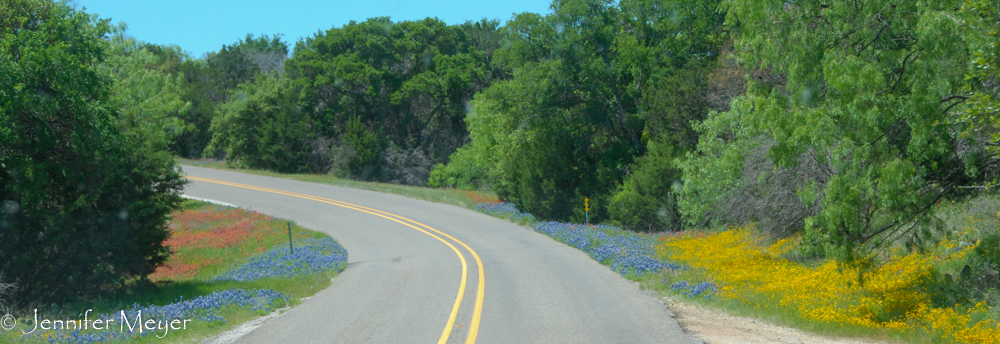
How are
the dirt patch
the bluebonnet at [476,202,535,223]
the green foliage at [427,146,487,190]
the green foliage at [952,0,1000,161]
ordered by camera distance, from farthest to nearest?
the green foliage at [427,146,487,190], the bluebonnet at [476,202,535,223], the dirt patch, the green foliage at [952,0,1000,161]

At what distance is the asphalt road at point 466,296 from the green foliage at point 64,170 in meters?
5.59

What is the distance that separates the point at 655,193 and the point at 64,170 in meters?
19.9

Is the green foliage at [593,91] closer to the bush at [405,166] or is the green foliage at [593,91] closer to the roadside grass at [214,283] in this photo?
the roadside grass at [214,283]

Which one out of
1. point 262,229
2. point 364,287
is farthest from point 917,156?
point 262,229

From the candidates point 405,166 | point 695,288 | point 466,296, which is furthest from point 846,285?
point 405,166

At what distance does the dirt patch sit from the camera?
878cm

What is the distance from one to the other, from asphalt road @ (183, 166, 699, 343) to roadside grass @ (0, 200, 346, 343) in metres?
0.73

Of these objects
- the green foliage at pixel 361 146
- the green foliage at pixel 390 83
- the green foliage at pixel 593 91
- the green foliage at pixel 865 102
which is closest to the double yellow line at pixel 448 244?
the green foliage at pixel 865 102

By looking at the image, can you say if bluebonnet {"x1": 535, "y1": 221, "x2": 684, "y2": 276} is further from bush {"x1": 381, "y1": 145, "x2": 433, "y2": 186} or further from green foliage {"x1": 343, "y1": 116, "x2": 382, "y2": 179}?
bush {"x1": 381, "y1": 145, "x2": 433, "y2": 186}

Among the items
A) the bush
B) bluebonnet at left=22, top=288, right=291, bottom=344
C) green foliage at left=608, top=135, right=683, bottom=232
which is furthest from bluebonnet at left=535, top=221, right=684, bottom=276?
the bush

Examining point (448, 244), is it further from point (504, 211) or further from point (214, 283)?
point (504, 211)

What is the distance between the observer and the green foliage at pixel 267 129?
49.0 metres

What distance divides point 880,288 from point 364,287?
1002 centimetres

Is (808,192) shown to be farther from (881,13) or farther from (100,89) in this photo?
(100,89)
